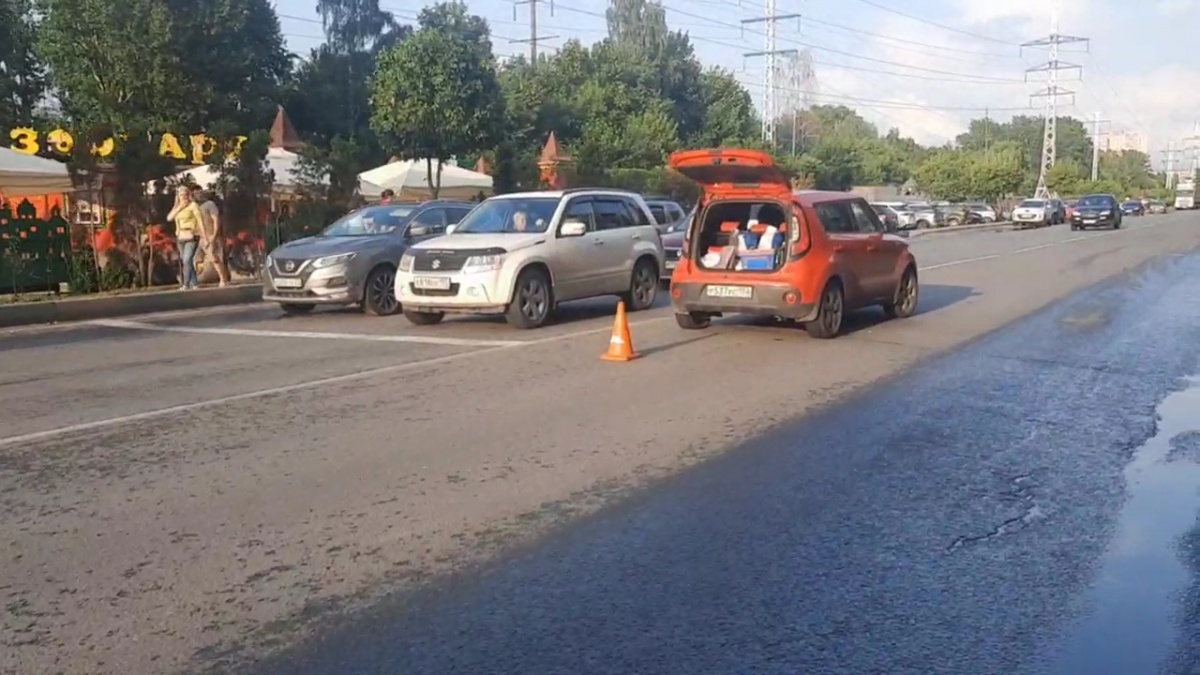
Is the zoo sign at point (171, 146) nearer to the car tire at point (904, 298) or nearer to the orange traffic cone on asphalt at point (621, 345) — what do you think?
the orange traffic cone on asphalt at point (621, 345)

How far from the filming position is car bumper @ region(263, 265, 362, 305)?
16.1m

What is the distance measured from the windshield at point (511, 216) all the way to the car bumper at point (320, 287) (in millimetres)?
1933

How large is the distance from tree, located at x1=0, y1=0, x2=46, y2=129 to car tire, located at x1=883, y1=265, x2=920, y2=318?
41.7 metres

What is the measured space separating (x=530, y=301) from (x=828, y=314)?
3.61 m

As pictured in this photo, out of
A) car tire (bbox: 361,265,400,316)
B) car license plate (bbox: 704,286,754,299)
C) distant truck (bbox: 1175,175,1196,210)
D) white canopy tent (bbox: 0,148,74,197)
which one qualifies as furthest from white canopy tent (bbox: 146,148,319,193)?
distant truck (bbox: 1175,175,1196,210)

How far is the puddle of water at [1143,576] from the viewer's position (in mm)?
4512

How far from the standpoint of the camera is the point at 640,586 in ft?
17.1

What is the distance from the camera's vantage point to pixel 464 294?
14195 mm

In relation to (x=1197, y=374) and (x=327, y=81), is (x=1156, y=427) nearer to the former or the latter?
(x=1197, y=374)

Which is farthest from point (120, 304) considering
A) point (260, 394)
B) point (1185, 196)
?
point (1185, 196)

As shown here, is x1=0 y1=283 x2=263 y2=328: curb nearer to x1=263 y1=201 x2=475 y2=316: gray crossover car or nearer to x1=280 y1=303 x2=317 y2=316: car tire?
x1=280 y1=303 x2=317 y2=316: car tire

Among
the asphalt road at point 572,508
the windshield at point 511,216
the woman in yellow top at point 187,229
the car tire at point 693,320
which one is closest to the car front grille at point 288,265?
the windshield at point 511,216

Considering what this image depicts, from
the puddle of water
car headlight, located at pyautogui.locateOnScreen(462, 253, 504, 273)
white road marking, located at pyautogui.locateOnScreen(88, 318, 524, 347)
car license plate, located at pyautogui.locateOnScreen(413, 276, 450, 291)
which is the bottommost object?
the puddle of water

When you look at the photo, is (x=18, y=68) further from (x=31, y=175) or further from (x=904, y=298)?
(x=904, y=298)
